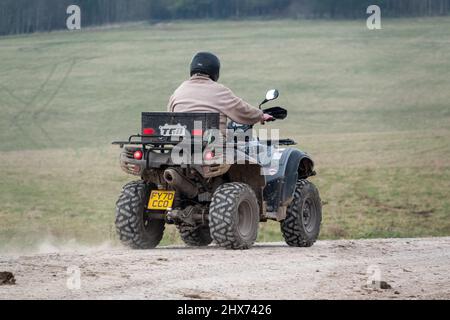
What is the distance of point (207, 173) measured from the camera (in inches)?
529

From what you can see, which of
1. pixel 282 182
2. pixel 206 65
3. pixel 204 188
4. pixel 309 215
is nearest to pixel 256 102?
pixel 309 215

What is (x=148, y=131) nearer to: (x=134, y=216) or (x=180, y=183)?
(x=180, y=183)

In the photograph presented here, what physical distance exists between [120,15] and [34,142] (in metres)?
31.8

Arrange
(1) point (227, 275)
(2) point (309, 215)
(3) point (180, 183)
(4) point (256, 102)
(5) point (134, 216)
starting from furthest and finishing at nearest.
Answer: (4) point (256, 102) → (2) point (309, 215) → (5) point (134, 216) → (3) point (180, 183) → (1) point (227, 275)

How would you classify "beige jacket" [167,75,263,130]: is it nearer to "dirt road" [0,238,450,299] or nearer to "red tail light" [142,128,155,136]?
"red tail light" [142,128,155,136]

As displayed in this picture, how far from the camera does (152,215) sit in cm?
1397

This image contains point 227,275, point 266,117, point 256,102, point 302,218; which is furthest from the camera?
point 256,102

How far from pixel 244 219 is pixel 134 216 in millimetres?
1186

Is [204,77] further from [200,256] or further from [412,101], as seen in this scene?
[412,101]

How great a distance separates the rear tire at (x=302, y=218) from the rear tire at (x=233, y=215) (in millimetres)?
1061

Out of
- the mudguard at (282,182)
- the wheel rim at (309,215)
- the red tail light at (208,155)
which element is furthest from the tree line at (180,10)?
the red tail light at (208,155)

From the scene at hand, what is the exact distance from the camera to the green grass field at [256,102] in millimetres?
29156

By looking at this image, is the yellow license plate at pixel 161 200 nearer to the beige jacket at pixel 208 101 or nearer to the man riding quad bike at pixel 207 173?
the man riding quad bike at pixel 207 173

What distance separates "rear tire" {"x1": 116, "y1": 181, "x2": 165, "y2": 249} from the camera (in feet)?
45.3
